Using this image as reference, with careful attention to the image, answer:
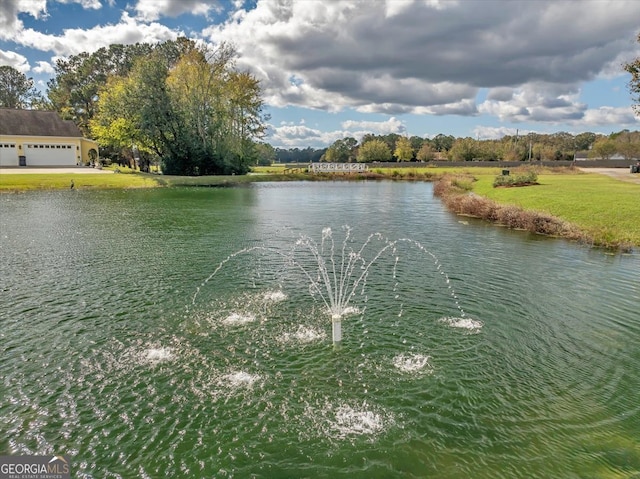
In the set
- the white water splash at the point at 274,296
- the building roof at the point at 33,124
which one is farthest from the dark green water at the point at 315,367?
the building roof at the point at 33,124

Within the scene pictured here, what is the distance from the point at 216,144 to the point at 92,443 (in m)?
69.1

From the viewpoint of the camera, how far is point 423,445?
24.1 ft

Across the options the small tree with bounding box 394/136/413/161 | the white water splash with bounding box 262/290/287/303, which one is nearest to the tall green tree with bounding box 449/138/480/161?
the small tree with bounding box 394/136/413/161

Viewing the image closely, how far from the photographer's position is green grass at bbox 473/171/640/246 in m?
24.1

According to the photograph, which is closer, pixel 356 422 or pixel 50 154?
pixel 356 422

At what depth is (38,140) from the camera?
80500 mm

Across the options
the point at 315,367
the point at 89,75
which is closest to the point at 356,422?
the point at 315,367

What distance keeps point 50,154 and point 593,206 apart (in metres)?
93.7

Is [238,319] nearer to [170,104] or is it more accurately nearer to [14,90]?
[170,104]

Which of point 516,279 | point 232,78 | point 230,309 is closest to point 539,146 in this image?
point 232,78

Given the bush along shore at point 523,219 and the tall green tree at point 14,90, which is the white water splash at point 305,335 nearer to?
A: the bush along shore at point 523,219

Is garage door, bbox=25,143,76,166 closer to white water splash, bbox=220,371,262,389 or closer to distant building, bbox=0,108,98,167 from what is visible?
distant building, bbox=0,108,98,167

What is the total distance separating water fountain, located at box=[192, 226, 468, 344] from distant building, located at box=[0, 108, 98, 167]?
79.4 meters

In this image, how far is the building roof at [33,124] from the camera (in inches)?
3113
